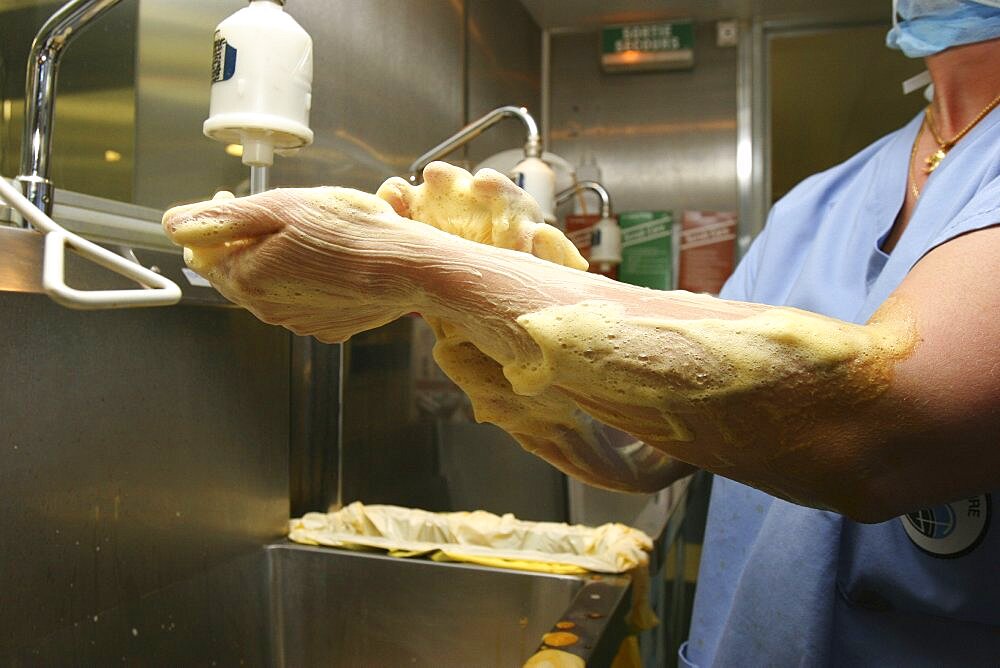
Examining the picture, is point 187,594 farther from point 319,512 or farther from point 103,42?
point 103,42

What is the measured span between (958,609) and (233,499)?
0.88m

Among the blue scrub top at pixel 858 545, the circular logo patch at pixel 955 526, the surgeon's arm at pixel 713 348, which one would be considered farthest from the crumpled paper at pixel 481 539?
the surgeon's arm at pixel 713 348

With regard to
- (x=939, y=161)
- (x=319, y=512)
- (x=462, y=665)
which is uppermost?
(x=939, y=161)

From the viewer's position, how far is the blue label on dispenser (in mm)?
848

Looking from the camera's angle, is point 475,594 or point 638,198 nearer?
point 475,594

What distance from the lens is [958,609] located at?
0.67 metres

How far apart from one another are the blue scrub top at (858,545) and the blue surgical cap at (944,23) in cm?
8

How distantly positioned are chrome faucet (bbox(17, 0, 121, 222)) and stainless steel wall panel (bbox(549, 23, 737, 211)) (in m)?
1.95

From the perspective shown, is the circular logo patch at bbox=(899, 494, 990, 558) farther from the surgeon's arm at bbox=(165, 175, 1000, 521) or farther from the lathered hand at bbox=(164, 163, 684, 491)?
the lathered hand at bbox=(164, 163, 684, 491)

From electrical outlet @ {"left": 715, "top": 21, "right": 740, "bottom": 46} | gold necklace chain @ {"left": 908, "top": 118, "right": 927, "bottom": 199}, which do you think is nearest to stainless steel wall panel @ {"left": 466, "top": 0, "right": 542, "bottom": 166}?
electrical outlet @ {"left": 715, "top": 21, "right": 740, "bottom": 46}

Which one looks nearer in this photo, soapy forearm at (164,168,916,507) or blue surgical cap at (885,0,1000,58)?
soapy forearm at (164,168,916,507)

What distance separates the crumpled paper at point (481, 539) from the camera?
1.04 meters

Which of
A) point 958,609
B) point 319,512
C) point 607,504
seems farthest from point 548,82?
point 958,609

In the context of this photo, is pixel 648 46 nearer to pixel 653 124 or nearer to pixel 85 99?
pixel 653 124
